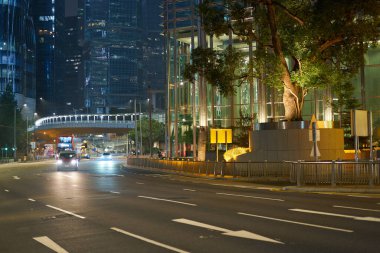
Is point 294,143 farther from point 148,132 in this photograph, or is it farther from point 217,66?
point 148,132

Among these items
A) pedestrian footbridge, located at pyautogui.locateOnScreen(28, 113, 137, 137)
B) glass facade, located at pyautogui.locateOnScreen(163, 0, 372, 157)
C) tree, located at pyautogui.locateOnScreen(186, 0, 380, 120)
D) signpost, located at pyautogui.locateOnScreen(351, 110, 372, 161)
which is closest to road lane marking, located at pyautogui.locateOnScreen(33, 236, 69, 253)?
signpost, located at pyautogui.locateOnScreen(351, 110, 372, 161)

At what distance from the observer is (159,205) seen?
1741 centimetres

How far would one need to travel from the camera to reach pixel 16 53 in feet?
481

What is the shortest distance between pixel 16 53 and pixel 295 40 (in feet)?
425

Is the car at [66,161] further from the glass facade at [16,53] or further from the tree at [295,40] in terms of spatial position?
the glass facade at [16,53]

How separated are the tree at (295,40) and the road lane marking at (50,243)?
20.1 m

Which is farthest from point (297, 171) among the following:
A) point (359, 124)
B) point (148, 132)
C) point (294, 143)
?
point (148, 132)

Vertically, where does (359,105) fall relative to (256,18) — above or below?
below

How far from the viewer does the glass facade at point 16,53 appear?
468 feet

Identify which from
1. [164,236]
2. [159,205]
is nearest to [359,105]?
[159,205]

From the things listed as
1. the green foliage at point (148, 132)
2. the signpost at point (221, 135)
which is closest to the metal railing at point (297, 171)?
the signpost at point (221, 135)

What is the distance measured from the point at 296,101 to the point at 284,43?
3.79 meters

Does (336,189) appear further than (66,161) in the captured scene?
No

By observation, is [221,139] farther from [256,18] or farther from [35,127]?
[35,127]
